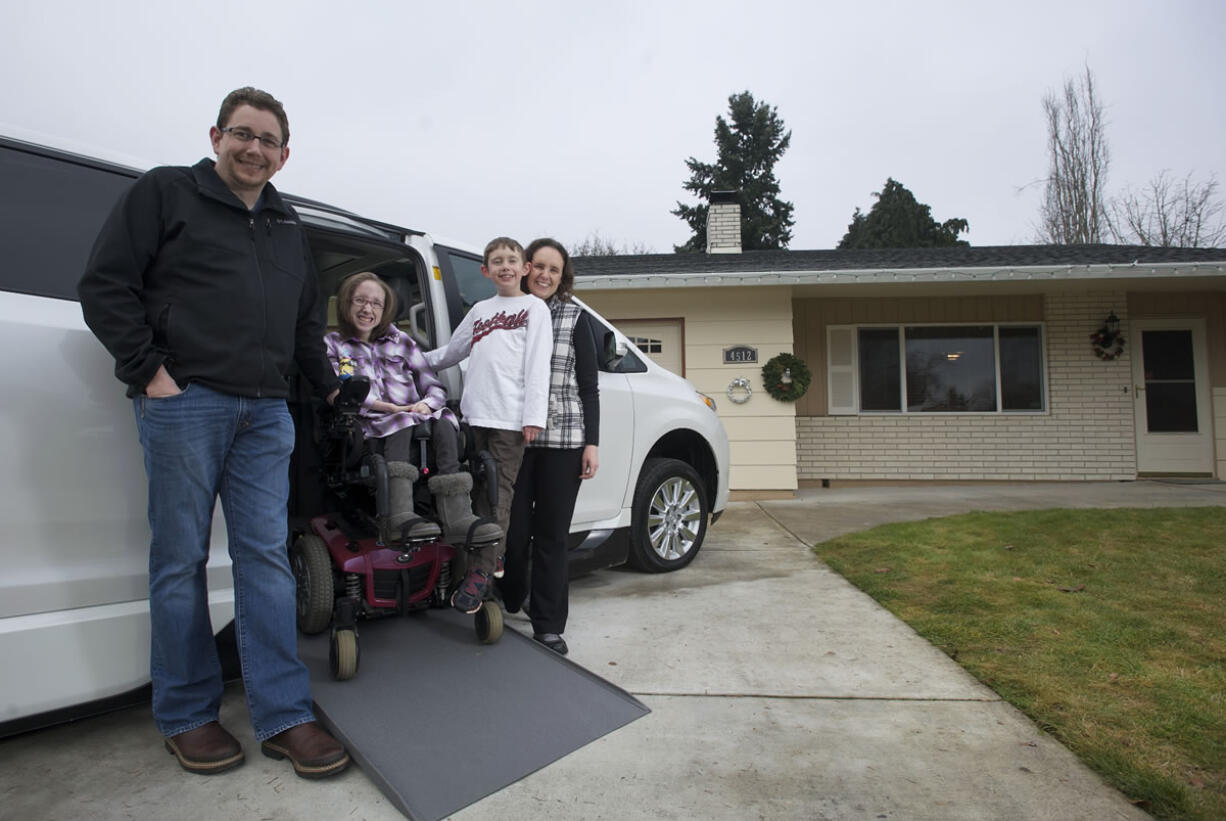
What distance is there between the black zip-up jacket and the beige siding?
21.2 ft

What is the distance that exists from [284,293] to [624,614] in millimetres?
2187

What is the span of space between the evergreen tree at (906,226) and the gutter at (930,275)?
2052cm

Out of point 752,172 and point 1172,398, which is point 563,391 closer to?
point 1172,398

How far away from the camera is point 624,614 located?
3279mm

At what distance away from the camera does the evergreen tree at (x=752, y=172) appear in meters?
27.9

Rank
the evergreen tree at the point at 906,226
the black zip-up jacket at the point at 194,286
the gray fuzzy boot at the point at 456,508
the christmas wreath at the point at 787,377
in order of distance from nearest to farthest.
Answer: the black zip-up jacket at the point at 194,286 < the gray fuzzy boot at the point at 456,508 < the christmas wreath at the point at 787,377 < the evergreen tree at the point at 906,226

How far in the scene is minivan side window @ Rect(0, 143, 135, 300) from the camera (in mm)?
1736

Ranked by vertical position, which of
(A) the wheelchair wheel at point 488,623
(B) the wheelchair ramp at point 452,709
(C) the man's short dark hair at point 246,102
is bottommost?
(B) the wheelchair ramp at point 452,709

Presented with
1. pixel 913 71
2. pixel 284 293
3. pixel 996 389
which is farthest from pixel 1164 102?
pixel 284 293

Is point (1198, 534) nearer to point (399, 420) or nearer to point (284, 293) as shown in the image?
point (399, 420)

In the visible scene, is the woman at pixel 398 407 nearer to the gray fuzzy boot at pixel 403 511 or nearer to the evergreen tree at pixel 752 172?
the gray fuzzy boot at pixel 403 511

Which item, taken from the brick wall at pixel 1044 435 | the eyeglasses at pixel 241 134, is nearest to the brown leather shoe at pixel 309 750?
the eyeglasses at pixel 241 134

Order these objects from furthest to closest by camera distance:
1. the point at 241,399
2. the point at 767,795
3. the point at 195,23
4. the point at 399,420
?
the point at 195,23 → the point at 399,420 → the point at 241,399 → the point at 767,795

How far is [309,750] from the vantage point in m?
1.77
